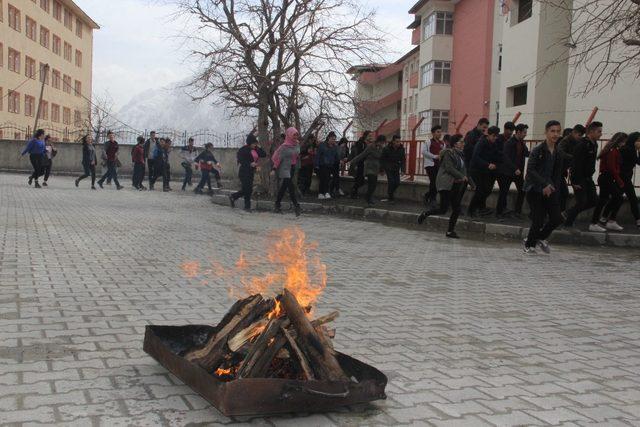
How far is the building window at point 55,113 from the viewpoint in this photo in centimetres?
6072

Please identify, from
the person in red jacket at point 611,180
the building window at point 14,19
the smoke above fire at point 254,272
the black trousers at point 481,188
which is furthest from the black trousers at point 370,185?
the building window at point 14,19

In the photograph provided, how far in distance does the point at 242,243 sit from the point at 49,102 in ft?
180

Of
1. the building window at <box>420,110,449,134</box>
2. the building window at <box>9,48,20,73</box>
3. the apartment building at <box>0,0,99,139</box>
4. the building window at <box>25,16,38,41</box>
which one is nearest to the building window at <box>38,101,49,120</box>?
the apartment building at <box>0,0,99,139</box>

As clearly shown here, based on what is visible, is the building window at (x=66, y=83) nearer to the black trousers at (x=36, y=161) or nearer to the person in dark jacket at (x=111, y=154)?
the person in dark jacket at (x=111, y=154)

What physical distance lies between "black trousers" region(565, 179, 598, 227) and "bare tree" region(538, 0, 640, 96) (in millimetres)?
2277

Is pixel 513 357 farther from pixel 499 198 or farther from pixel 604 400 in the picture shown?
pixel 499 198

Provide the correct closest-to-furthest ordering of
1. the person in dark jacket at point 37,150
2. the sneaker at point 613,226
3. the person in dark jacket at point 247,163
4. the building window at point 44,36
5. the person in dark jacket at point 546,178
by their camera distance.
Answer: the person in dark jacket at point 546,178 → the sneaker at point 613,226 → the person in dark jacket at point 247,163 → the person in dark jacket at point 37,150 → the building window at point 44,36

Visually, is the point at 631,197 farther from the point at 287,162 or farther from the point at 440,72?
the point at 440,72

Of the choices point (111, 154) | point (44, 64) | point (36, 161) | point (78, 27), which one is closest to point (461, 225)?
point (111, 154)

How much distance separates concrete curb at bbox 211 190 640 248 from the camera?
488 inches

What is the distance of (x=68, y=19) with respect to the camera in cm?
6525

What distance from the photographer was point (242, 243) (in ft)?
35.0

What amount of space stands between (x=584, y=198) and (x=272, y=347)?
A: 10.5 metres

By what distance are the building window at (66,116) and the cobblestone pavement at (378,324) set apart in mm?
56865
